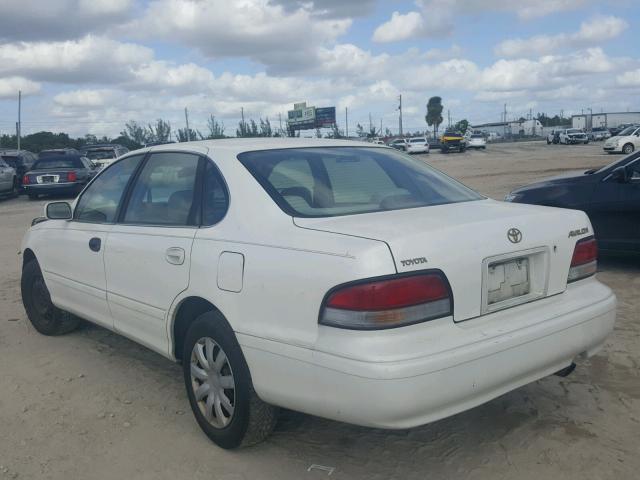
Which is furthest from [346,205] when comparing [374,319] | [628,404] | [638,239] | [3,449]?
[638,239]

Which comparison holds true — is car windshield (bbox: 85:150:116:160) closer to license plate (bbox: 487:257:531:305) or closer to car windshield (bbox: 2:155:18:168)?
car windshield (bbox: 2:155:18:168)

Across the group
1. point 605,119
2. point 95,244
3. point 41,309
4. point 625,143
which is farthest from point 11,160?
point 605,119

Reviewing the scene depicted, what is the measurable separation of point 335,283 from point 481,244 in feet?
2.35

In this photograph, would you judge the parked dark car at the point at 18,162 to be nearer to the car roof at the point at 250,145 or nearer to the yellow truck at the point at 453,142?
the car roof at the point at 250,145

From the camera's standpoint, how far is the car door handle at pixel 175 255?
11.8 ft

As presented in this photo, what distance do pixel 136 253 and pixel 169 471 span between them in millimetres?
1320

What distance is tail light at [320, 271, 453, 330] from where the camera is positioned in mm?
2740

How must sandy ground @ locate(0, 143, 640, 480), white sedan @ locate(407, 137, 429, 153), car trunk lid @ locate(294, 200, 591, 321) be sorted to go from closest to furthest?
car trunk lid @ locate(294, 200, 591, 321) → sandy ground @ locate(0, 143, 640, 480) → white sedan @ locate(407, 137, 429, 153)

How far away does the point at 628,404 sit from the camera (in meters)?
3.79

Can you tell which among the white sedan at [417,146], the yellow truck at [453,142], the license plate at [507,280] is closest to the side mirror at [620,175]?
the license plate at [507,280]

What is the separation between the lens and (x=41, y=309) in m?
5.54

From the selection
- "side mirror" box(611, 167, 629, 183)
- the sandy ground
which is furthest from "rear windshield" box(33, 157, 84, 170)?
"side mirror" box(611, 167, 629, 183)

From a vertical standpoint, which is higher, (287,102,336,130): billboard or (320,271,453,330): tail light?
(287,102,336,130): billboard

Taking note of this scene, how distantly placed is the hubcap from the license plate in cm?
133
